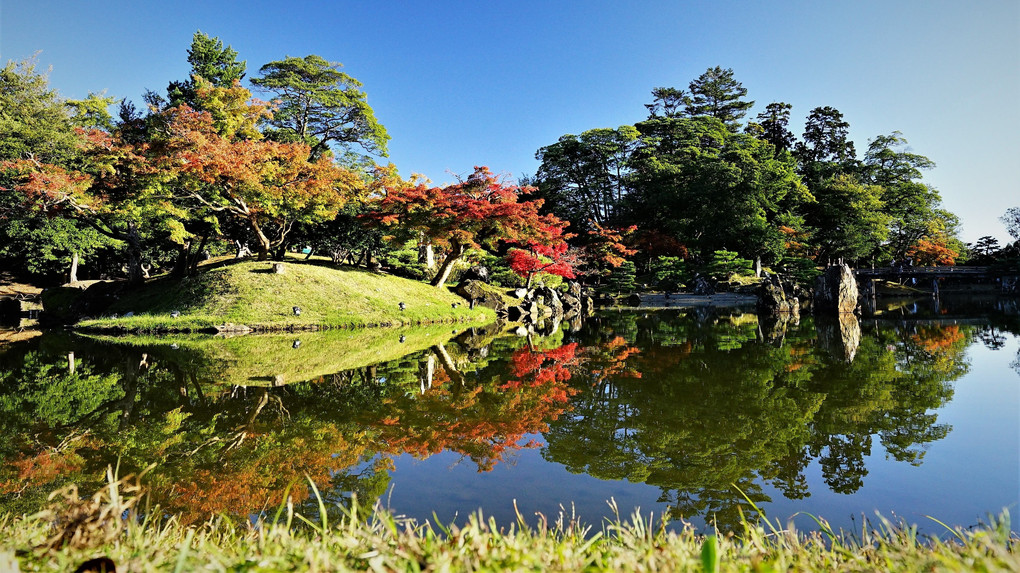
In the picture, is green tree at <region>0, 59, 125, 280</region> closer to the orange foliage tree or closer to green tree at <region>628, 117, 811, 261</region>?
the orange foliage tree

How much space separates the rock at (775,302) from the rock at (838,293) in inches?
34.3

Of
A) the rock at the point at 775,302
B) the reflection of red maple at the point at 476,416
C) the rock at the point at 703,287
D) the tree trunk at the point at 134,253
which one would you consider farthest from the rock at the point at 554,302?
the tree trunk at the point at 134,253

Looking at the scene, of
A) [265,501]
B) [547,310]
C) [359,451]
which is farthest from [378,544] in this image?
[547,310]

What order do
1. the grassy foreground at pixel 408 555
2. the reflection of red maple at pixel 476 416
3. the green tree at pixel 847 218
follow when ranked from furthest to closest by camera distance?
1. the green tree at pixel 847 218
2. the reflection of red maple at pixel 476 416
3. the grassy foreground at pixel 408 555

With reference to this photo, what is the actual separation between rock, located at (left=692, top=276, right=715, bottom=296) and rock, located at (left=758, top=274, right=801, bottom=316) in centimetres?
669

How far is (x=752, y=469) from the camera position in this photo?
3.07 metres

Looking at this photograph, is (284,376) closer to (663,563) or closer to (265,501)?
(265,501)

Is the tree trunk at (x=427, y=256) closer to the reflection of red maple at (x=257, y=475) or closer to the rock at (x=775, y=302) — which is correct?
the rock at (x=775, y=302)

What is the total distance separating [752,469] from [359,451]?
2.59 metres

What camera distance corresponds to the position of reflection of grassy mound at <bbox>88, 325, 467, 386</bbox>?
20.9ft

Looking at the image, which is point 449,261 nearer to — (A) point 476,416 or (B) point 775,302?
(B) point 775,302

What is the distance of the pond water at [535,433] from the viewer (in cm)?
272

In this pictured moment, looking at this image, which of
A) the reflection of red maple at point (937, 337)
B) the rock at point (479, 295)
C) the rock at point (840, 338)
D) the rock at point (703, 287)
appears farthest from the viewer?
the rock at point (703, 287)

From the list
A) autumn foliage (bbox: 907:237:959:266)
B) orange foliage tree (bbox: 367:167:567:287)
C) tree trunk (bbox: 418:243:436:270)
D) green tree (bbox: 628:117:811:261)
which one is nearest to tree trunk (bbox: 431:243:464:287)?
orange foliage tree (bbox: 367:167:567:287)
